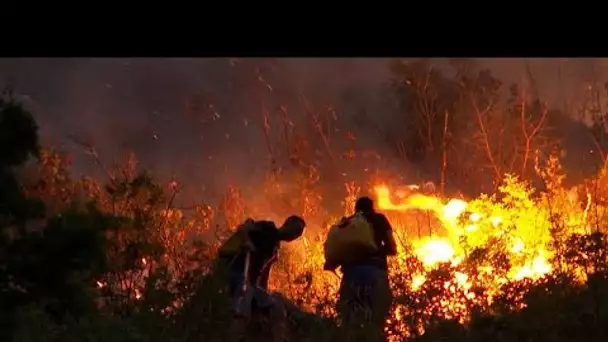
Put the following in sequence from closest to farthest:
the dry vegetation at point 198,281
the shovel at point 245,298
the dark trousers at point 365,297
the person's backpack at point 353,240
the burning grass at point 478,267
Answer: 1. the dry vegetation at point 198,281
2. the dark trousers at point 365,297
3. the burning grass at point 478,267
4. the shovel at point 245,298
5. the person's backpack at point 353,240

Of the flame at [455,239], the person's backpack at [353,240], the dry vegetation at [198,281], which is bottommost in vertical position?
the dry vegetation at [198,281]

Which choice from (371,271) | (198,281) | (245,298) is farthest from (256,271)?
(371,271)

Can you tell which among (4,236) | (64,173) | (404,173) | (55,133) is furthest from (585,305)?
(404,173)

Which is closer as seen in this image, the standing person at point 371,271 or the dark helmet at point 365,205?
the standing person at point 371,271

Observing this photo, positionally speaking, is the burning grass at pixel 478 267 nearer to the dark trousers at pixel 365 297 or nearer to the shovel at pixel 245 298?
the dark trousers at pixel 365 297

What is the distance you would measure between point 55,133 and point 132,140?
8.69 feet

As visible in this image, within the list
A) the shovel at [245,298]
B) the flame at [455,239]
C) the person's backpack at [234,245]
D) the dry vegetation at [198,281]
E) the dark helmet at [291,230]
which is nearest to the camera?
the dry vegetation at [198,281]

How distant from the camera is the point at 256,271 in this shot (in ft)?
24.7

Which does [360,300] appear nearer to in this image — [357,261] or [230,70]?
[357,261]

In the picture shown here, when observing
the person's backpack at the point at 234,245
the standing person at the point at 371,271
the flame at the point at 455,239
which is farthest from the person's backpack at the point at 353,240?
the person's backpack at the point at 234,245

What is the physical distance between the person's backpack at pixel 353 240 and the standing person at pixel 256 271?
1.11m

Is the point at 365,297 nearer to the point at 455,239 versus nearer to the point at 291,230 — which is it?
the point at 291,230

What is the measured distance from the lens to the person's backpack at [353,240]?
348 inches

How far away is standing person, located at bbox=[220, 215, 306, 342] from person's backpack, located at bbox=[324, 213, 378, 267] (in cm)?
111
